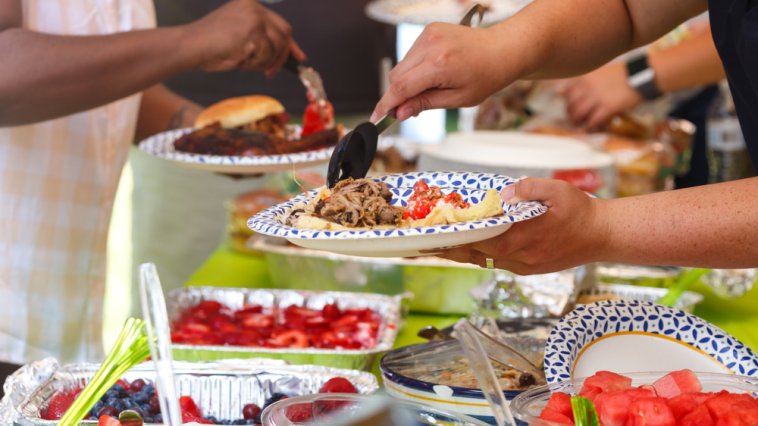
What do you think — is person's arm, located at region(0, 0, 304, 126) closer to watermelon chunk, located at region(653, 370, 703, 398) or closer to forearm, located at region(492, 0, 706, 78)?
forearm, located at region(492, 0, 706, 78)

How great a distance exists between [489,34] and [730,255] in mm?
450

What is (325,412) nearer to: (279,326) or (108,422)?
(108,422)

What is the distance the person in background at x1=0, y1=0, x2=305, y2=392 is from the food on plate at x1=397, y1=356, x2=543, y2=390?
683mm

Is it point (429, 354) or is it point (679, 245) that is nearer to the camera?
point (679, 245)

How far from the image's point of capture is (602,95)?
3.03 m

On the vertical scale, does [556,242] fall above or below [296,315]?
above

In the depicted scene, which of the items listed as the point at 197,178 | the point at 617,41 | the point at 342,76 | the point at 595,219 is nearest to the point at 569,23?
the point at 617,41

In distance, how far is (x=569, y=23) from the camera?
4.64ft

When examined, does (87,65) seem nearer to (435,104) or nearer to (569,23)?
(435,104)

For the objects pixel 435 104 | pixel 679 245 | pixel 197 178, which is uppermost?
pixel 435 104

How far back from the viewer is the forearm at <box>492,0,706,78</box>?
53.9 inches

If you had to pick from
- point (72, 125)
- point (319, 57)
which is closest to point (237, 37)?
point (72, 125)

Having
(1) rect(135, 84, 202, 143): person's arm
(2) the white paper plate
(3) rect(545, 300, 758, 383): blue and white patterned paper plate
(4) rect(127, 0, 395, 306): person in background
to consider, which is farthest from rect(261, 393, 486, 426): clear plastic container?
(4) rect(127, 0, 395, 306): person in background

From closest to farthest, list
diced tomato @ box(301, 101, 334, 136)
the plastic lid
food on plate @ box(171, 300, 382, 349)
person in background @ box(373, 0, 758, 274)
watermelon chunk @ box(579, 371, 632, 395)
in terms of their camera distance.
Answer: the plastic lid → watermelon chunk @ box(579, 371, 632, 395) → person in background @ box(373, 0, 758, 274) → food on plate @ box(171, 300, 382, 349) → diced tomato @ box(301, 101, 334, 136)
